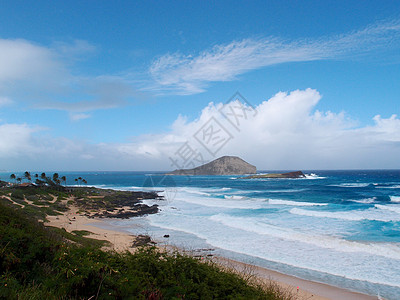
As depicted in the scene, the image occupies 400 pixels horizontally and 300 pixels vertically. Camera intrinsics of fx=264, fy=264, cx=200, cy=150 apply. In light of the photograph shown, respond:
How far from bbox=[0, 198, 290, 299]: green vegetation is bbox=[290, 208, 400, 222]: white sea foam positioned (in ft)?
69.9

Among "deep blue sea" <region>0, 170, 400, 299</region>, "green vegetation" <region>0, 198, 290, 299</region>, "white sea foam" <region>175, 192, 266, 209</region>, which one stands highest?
"green vegetation" <region>0, 198, 290, 299</region>

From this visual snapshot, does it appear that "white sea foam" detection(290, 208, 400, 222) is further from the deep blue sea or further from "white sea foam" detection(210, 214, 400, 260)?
"white sea foam" detection(210, 214, 400, 260)

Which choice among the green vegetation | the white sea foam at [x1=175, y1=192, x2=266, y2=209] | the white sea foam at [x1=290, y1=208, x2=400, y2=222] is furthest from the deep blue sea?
the green vegetation

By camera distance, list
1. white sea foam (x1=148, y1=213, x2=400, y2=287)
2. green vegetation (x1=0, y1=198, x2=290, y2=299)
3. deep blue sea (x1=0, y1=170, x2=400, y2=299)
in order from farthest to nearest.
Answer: white sea foam (x1=148, y1=213, x2=400, y2=287) < deep blue sea (x1=0, y1=170, x2=400, y2=299) < green vegetation (x1=0, y1=198, x2=290, y2=299)

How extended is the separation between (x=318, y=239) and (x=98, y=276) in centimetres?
1559

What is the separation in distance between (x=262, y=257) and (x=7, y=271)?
11.5m

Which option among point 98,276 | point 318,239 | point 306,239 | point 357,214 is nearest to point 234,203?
point 357,214

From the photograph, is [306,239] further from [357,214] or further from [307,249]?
[357,214]

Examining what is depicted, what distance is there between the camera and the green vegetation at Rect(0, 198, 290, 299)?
170 inches

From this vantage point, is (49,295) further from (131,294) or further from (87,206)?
(87,206)

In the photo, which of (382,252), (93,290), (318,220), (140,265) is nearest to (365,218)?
(318,220)

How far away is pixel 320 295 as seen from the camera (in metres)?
9.46

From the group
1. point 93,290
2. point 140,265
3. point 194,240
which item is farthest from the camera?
point 194,240

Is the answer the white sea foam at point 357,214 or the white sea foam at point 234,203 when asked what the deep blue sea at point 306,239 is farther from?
the white sea foam at point 234,203
